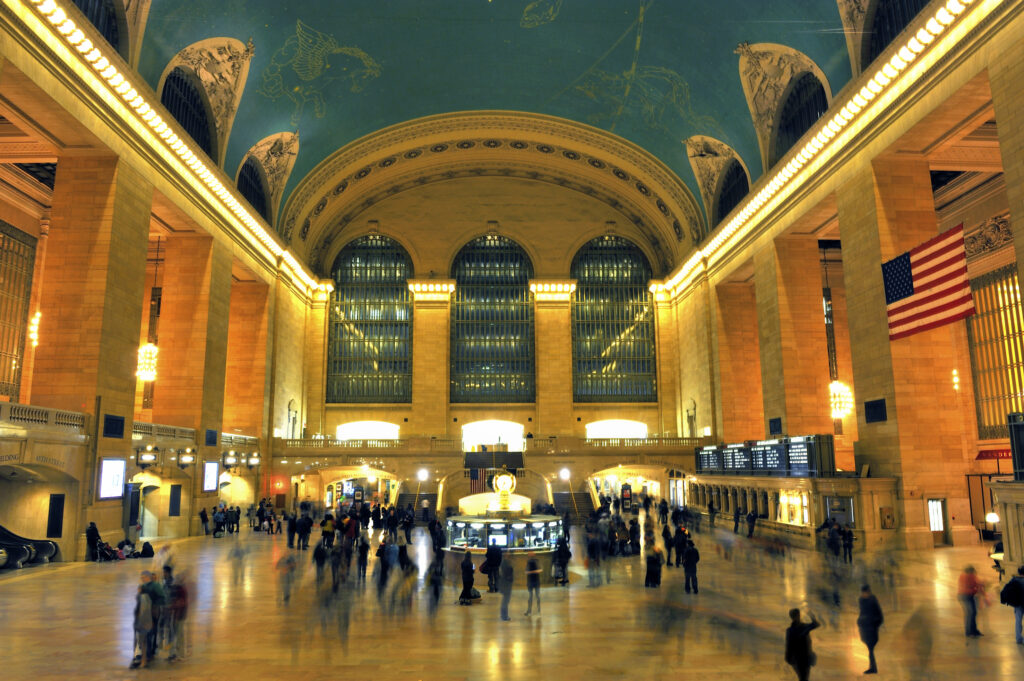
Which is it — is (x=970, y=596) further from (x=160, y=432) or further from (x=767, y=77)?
(x=160, y=432)

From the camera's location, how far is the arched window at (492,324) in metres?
36.8

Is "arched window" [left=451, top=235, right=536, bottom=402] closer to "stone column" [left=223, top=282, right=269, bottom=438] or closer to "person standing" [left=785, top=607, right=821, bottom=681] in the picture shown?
"stone column" [left=223, top=282, right=269, bottom=438]

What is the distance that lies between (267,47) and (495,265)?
17627mm

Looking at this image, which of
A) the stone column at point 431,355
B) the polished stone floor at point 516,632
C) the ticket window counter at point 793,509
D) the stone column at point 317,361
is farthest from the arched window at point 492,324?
the polished stone floor at point 516,632

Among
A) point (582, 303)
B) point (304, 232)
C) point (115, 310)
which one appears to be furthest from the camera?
point (582, 303)

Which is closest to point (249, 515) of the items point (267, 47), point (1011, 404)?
point (267, 47)

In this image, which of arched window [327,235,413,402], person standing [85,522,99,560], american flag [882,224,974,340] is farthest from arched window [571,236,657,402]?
person standing [85,522,99,560]

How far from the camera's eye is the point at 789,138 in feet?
78.0

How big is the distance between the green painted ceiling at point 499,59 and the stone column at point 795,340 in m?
3.64

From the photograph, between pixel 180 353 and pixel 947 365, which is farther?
pixel 180 353

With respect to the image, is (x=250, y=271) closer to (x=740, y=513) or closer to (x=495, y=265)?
(x=495, y=265)

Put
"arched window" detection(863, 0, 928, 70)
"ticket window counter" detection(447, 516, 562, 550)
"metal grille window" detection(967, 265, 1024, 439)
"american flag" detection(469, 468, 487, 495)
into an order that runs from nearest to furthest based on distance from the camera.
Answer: "ticket window counter" detection(447, 516, 562, 550) < "arched window" detection(863, 0, 928, 70) < "metal grille window" detection(967, 265, 1024, 439) < "american flag" detection(469, 468, 487, 495)

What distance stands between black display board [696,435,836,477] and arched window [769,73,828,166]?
31.8 feet

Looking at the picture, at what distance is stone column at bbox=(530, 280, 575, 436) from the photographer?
35844 millimetres
